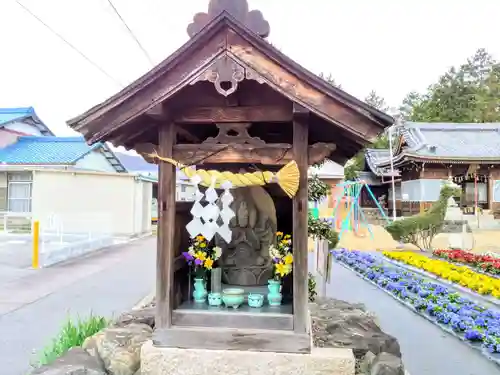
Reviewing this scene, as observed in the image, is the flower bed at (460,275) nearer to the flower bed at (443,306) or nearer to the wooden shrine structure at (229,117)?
the flower bed at (443,306)

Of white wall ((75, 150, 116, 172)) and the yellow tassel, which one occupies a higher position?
white wall ((75, 150, 116, 172))

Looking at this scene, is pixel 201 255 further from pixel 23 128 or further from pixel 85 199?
pixel 23 128

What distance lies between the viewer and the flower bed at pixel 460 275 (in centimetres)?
884

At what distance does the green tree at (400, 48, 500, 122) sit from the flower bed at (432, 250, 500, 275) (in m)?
29.2

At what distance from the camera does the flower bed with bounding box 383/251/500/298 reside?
8836mm

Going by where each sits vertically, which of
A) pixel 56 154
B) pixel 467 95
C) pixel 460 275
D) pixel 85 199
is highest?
pixel 467 95

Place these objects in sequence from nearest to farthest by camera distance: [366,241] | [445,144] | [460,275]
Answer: [460,275] → [366,241] → [445,144]

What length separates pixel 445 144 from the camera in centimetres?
2886

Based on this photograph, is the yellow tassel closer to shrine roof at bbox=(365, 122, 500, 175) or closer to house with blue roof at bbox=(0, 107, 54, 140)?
house with blue roof at bbox=(0, 107, 54, 140)

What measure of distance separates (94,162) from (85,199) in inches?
192

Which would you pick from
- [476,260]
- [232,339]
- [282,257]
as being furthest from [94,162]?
[232,339]

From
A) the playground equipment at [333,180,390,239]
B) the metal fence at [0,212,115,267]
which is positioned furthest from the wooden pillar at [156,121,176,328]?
the playground equipment at [333,180,390,239]

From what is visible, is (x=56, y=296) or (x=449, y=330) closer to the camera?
(x=449, y=330)

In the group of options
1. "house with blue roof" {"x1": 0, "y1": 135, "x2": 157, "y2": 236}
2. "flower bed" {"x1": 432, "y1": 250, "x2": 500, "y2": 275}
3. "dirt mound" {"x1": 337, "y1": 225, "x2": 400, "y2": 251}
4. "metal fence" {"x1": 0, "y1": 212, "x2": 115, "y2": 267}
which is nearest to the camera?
"flower bed" {"x1": 432, "y1": 250, "x2": 500, "y2": 275}
